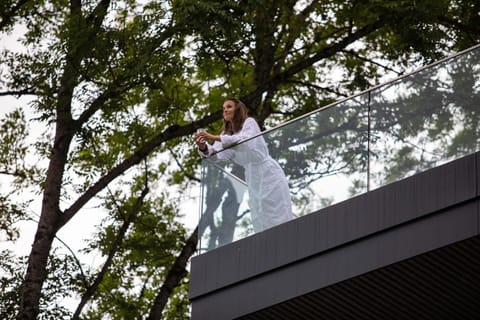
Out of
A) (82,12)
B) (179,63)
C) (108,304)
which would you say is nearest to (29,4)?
(82,12)

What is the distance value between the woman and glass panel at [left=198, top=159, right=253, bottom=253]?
0.34 ft

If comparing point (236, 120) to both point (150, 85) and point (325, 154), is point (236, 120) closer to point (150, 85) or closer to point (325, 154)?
point (325, 154)

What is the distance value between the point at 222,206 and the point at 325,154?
5.01 feet

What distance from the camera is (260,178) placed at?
42.3 ft

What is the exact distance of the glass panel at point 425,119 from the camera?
36.5 feet

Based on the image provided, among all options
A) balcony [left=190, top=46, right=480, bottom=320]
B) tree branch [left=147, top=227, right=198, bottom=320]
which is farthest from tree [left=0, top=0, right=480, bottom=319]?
balcony [left=190, top=46, right=480, bottom=320]

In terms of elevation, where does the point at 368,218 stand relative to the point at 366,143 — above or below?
below

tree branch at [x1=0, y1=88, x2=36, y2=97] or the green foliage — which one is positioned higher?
tree branch at [x1=0, y1=88, x2=36, y2=97]

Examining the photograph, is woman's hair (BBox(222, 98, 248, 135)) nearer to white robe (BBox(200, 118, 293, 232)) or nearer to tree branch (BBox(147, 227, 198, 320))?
white robe (BBox(200, 118, 293, 232))

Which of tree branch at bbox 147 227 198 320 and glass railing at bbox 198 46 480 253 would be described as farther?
tree branch at bbox 147 227 198 320

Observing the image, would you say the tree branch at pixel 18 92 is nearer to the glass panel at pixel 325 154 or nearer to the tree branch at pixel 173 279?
the tree branch at pixel 173 279

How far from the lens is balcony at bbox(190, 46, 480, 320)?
36.2 feet

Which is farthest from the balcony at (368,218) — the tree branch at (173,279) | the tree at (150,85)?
the tree branch at (173,279)

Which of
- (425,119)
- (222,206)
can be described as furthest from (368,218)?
(222,206)
